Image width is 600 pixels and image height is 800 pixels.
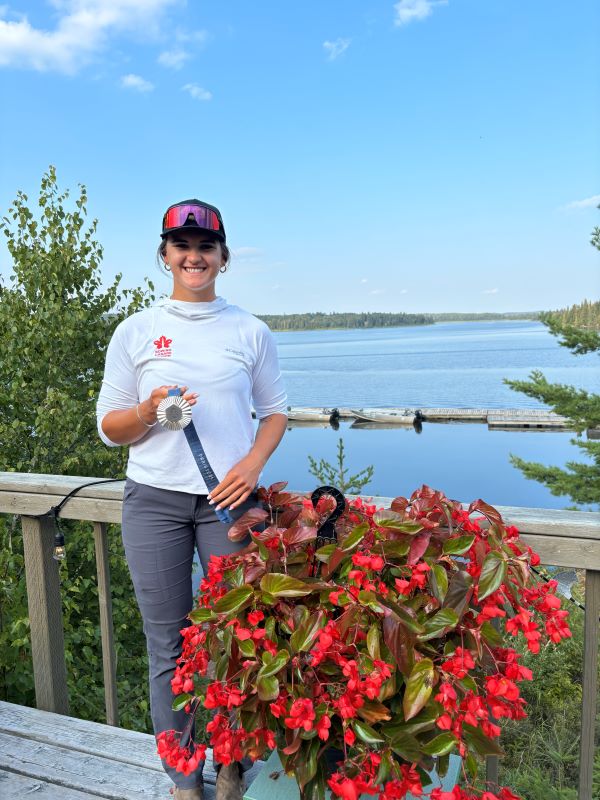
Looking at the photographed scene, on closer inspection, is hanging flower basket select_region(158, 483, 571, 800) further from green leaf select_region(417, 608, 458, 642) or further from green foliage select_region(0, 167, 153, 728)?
green foliage select_region(0, 167, 153, 728)

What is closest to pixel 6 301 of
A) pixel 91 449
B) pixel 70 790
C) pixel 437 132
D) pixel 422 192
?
pixel 91 449

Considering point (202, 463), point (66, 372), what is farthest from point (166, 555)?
point (66, 372)

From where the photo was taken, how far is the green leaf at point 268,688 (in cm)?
108

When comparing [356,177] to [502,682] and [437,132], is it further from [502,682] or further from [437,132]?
[502,682]

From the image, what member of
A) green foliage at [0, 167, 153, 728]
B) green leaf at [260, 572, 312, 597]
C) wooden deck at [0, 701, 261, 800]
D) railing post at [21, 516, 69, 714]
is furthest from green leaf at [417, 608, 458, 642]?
green foliage at [0, 167, 153, 728]

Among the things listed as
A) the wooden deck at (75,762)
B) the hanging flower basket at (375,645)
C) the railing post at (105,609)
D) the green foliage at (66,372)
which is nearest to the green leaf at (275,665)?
the hanging flower basket at (375,645)

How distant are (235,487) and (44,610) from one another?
3.24 ft

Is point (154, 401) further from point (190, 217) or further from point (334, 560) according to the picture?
point (334, 560)

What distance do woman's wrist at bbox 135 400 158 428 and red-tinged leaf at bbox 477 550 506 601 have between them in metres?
0.81

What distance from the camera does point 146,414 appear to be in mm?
1474

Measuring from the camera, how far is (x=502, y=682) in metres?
1.04

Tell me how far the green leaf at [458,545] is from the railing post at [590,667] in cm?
42

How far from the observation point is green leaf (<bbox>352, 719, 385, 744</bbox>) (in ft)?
3.44

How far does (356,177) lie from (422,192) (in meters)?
10.2
